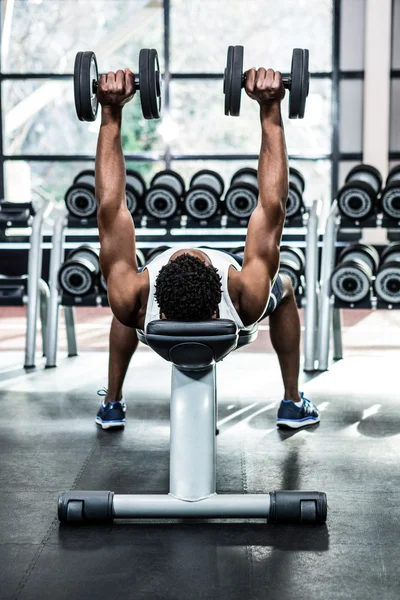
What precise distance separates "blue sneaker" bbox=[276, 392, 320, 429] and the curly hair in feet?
3.62

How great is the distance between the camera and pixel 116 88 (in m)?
2.13

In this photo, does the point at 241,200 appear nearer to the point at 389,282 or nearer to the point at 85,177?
the point at 389,282

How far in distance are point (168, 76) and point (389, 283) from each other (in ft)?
14.3

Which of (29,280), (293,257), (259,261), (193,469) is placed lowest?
(193,469)

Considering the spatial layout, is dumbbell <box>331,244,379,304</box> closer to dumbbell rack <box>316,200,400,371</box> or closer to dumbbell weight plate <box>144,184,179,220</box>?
dumbbell rack <box>316,200,400,371</box>

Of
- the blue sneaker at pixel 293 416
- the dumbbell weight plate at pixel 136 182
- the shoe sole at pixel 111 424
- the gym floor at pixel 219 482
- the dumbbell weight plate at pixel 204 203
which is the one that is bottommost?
the gym floor at pixel 219 482

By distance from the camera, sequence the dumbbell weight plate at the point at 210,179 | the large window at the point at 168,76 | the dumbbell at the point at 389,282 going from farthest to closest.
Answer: the large window at the point at 168,76 → the dumbbell weight plate at the point at 210,179 → the dumbbell at the point at 389,282

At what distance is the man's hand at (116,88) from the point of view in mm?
2133

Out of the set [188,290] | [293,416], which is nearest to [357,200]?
[293,416]

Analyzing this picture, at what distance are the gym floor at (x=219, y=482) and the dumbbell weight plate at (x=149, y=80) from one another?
1.16 metres

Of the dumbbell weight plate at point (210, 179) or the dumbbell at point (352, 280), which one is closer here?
the dumbbell at point (352, 280)

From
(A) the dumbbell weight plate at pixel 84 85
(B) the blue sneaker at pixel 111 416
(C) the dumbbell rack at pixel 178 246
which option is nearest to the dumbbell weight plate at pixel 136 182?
(C) the dumbbell rack at pixel 178 246

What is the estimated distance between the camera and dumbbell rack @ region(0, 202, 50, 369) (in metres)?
4.15

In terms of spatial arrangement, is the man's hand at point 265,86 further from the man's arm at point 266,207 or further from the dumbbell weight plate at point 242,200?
the dumbbell weight plate at point 242,200
